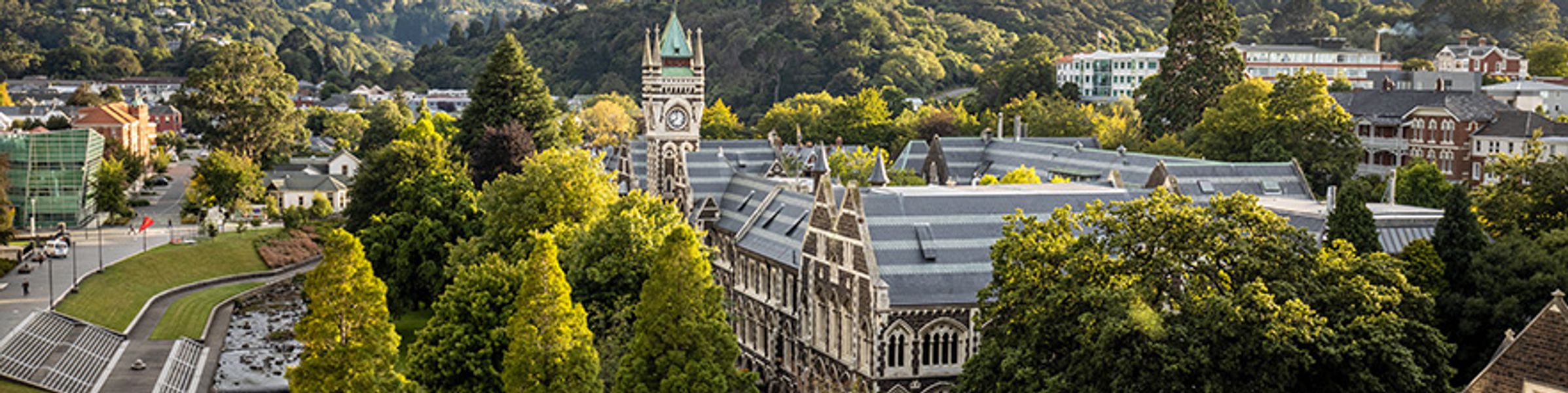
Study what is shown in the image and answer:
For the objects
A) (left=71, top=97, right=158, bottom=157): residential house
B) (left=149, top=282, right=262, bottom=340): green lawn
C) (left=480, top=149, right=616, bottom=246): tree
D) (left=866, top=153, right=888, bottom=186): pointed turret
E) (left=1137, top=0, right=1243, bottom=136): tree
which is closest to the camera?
(left=866, top=153, right=888, bottom=186): pointed turret

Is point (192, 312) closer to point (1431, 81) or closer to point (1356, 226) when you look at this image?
point (1356, 226)

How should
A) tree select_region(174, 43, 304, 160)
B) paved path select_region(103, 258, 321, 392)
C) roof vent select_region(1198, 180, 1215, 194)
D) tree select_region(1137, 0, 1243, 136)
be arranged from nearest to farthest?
paved path select_region(103, 258, 321, 392) < roof vent select_region(1198, 180, 1215, 194) < tree select_region(1137, 0, 1243, 136) < tree select_region(174, 43, 304, 160)

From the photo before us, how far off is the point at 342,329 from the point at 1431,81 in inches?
4123

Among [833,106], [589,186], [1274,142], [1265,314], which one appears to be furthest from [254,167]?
[1265,314]

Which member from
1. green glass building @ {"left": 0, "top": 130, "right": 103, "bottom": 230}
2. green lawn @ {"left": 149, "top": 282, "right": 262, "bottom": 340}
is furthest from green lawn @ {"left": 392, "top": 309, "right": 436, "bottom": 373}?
green glass building @ {"left": 0, "top": 130, "right": 103, "bottom": 230}

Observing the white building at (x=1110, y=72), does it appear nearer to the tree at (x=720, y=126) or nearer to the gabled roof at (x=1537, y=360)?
the tree at (x=720, y=126)

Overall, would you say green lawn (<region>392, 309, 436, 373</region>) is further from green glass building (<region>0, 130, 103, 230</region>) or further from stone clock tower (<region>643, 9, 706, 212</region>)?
green glass building (<region>0, 130, 103, 230</region>)

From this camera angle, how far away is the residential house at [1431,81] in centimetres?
12106

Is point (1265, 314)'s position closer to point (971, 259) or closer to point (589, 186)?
point (971, 259)

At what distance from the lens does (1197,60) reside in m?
105

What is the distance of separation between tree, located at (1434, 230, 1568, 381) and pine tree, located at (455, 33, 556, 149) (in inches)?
2811

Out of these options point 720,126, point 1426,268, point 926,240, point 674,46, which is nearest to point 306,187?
point 720,126

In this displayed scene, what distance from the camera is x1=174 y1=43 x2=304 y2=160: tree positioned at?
14588cm

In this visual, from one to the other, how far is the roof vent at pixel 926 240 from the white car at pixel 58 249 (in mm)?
64625
